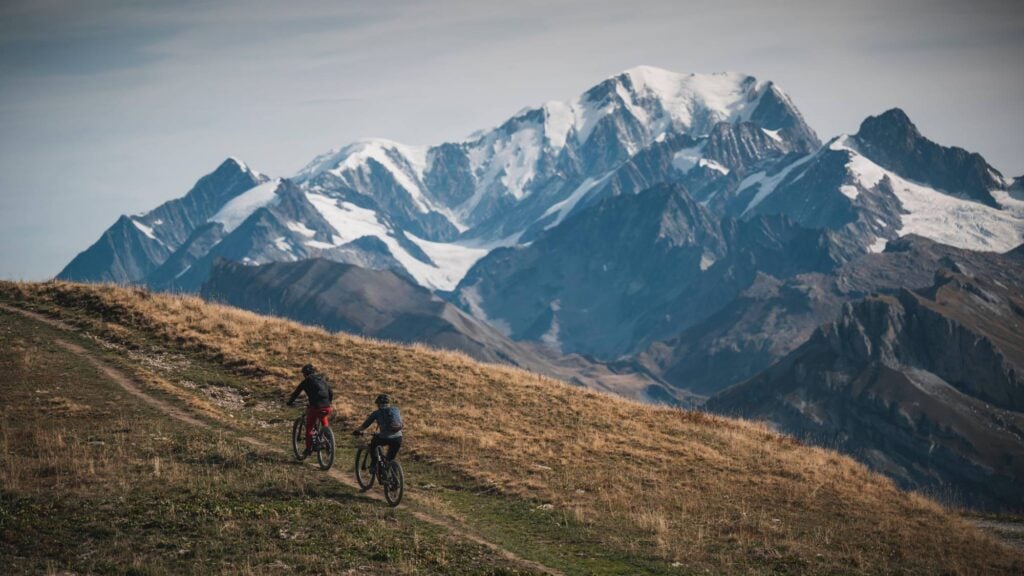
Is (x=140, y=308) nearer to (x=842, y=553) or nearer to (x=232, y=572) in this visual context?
(x=232, y=572)

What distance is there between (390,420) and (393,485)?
1888 mm

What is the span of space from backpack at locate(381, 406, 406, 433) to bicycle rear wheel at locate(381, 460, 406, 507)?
3.17 feet

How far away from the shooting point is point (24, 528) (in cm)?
2373

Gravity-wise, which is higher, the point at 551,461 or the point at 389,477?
the point at 389,477

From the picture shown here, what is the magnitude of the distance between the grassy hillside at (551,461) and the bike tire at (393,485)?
681 mm

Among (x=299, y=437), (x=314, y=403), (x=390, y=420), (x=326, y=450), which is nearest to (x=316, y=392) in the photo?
(x=314, y=403)

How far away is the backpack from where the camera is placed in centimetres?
2809

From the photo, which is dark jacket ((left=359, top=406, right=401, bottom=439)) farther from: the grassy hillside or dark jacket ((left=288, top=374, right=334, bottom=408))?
dark jacket ((left=288, top=374, right=334, bottom=408))

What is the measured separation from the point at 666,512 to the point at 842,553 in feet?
17.6

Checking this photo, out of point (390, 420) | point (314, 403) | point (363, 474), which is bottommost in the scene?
point (363, 474)

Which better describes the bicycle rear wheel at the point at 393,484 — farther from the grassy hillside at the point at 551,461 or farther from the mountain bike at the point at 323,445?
the mountain bike at the point at 323,445

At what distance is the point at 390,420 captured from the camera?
2811 centimetres

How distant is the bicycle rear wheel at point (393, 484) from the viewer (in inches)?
1085

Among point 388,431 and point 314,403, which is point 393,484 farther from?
point 314,403
